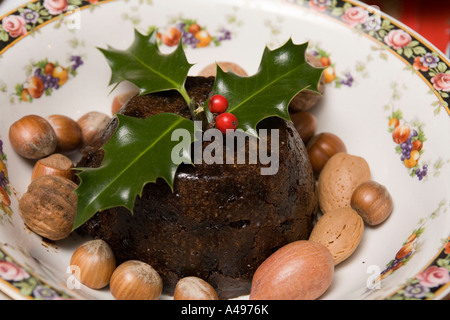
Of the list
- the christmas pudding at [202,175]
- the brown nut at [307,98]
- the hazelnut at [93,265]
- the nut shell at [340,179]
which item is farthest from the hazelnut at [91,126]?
the nut shell at [340,179]

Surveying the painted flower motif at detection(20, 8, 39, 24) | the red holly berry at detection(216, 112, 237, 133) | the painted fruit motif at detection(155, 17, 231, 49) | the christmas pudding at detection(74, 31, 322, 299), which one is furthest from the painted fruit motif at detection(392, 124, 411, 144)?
the painted flower motif at detection(20, 8, 39, 24)

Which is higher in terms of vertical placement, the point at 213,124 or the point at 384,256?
the point at 213,124

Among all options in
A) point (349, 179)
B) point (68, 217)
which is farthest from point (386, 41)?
point (68, 217)

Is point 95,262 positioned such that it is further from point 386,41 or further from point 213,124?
point 386,41

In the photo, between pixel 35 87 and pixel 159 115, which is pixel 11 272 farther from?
pixel 35 87

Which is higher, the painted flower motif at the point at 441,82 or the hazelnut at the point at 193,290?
the painted flower motif at the point at 441,82

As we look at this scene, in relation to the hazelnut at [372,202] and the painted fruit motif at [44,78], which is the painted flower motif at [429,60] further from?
the painted fruit motif at [44,78]
